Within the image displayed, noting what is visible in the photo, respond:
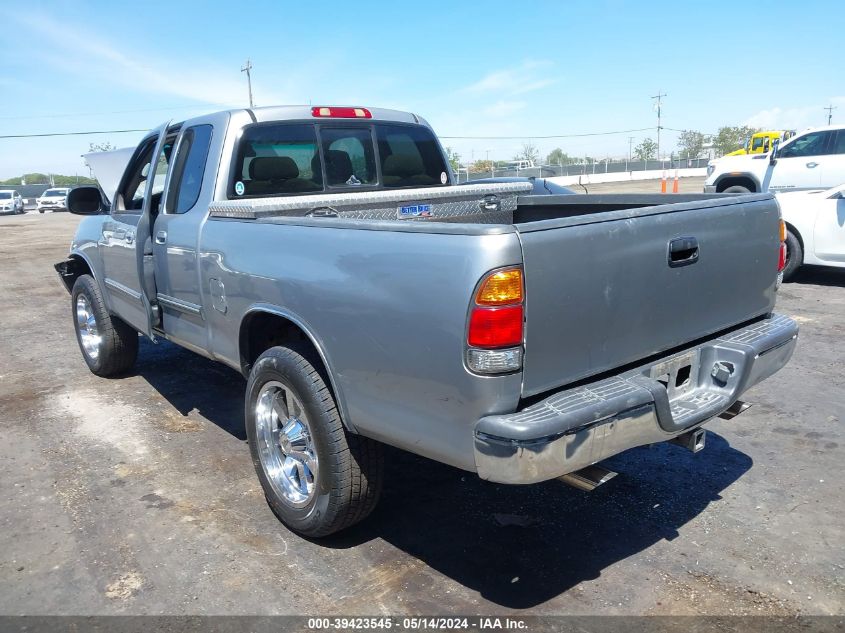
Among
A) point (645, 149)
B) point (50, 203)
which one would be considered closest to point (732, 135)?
point (645, 149)

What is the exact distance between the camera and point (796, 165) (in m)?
12.6

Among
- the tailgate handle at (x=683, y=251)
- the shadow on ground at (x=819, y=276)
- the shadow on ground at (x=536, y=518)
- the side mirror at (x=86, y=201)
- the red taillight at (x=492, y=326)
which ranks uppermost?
the side mirror at (x=86, y=201)

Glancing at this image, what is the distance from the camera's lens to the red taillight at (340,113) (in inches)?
182

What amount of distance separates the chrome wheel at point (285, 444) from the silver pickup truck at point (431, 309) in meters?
0.01

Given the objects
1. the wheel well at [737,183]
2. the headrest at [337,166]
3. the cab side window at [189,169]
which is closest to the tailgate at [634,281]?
the headrest at [337,166]

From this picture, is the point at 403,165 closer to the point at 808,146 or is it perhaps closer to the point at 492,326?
the point at 492,326

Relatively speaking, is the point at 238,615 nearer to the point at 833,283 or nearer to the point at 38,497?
the point at 38,497

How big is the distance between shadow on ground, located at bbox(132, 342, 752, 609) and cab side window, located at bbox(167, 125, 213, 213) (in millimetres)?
1973

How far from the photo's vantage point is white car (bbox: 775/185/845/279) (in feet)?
27.9

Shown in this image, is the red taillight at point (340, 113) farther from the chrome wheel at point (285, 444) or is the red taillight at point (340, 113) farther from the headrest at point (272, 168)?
the chrome wheel at point (285, 444)

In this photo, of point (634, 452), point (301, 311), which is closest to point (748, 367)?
point (634, 452)

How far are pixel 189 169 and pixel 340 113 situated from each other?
3.45ft

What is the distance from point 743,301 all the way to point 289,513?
239 centimetres

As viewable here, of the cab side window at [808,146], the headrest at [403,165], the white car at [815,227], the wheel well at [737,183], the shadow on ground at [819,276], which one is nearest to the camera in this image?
the headrest at [403,165]
